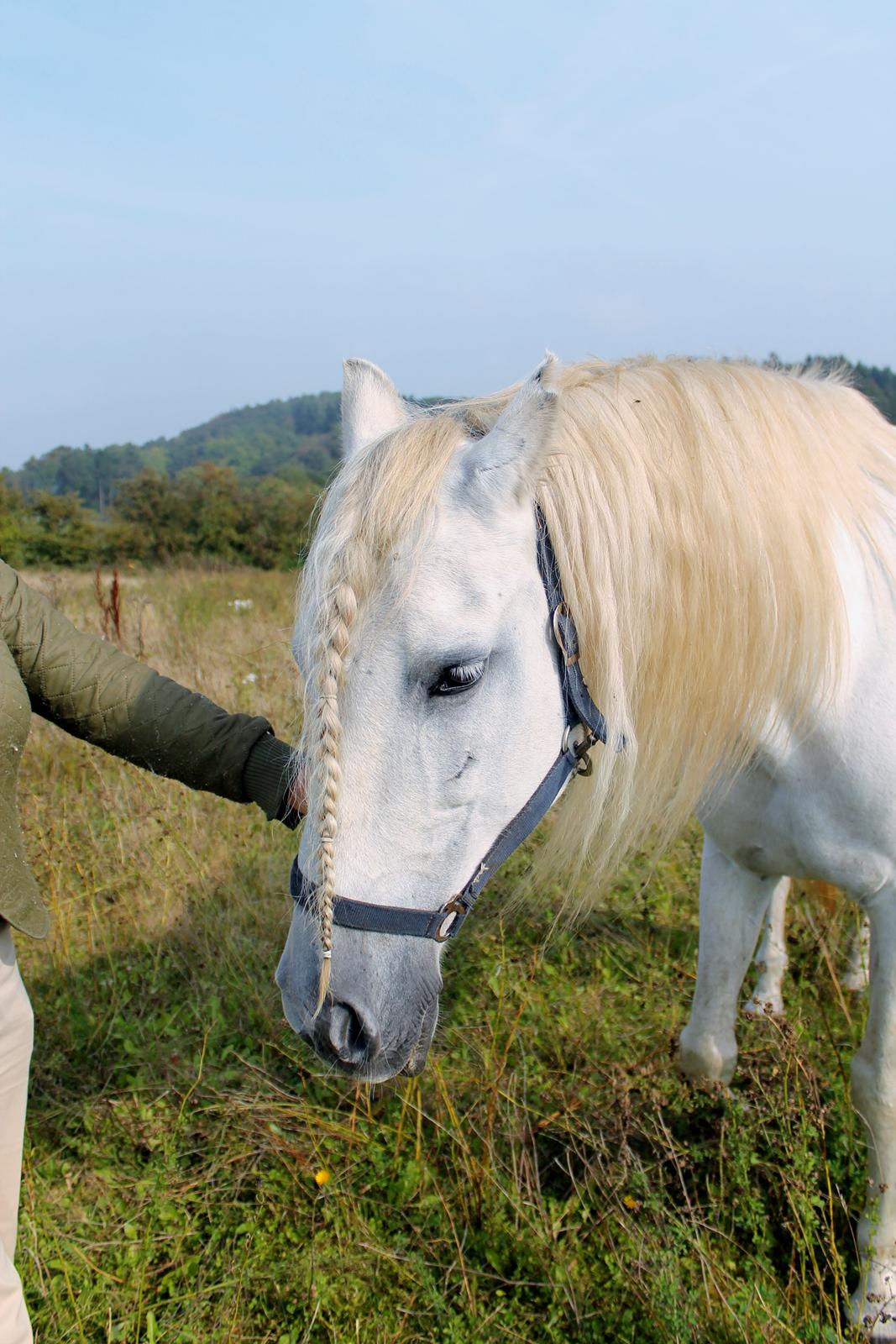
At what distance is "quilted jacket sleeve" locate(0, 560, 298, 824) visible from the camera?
1.87m

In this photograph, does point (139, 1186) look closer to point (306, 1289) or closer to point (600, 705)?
point (306, 1289)

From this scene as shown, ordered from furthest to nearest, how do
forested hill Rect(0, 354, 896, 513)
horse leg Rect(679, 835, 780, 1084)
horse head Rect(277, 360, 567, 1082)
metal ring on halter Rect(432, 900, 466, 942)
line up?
forested hill Rect(0, 354, 896, 513) → horse leg Rect(679, 835, 780, 1084) → metal ring on halter Rect(432, 900, 466, 942) → horse head Rect(277, 360, 567, 1082)

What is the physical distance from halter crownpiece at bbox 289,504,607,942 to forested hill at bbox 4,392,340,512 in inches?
925

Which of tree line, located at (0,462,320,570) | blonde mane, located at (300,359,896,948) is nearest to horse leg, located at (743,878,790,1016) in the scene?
blonde mane, located at (300,359,896,948)

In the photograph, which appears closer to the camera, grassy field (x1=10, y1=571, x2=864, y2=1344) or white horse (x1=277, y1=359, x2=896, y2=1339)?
white horse (x1=277, y1=359, x2=896, y2=1339)

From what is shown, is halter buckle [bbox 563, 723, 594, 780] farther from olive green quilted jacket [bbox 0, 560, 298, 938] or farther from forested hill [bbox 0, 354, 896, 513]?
forested hill [bbox 0, 354, 896, 513]

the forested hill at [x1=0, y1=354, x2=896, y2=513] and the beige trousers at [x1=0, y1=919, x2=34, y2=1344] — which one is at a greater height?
the beige trousers at [x1=0, y1=919, x2=34, y2=1344]

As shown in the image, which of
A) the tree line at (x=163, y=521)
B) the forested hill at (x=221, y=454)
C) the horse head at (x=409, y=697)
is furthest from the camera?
the forested hill at (x=221, y=454)

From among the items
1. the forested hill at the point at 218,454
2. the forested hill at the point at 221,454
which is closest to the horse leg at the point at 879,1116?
the forested hill at the point at 221,454

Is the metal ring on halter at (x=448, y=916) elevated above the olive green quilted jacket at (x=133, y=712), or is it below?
below

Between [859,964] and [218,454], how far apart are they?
65.9 meters

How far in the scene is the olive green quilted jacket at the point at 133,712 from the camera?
1.80m

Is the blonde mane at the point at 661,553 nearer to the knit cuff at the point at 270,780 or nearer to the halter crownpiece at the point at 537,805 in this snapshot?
the halter crownpiece at the point at 537,805

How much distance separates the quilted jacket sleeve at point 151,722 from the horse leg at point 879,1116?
1.40 metres
